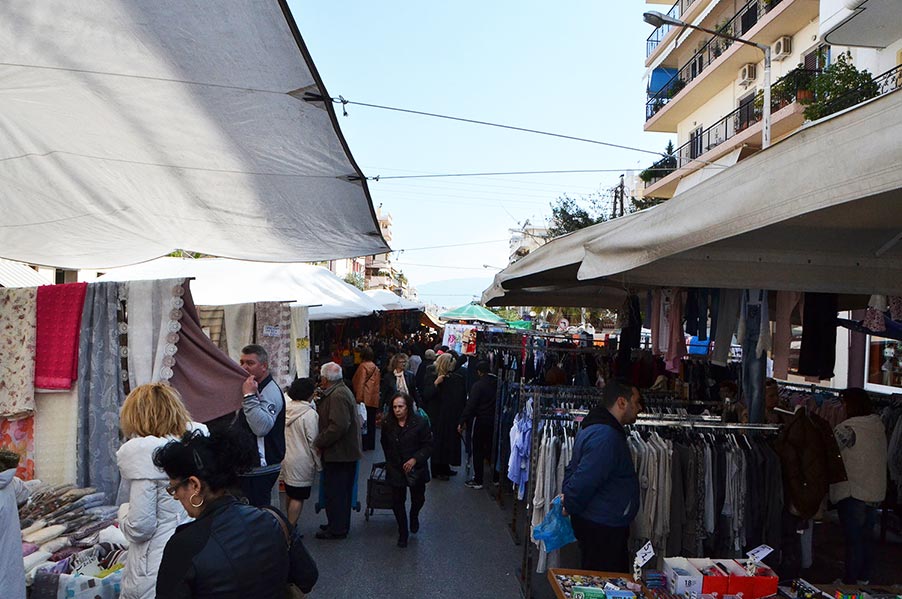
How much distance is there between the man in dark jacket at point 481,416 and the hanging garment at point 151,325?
553 centimetres

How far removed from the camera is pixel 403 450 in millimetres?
7016

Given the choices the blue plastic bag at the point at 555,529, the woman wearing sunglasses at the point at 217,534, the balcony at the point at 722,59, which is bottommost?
the blue plastic bag at the point at 555,529

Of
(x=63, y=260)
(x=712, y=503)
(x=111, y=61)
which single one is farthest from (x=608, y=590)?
(x=63, y=260)

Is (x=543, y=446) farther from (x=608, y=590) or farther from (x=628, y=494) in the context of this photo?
(x=608, y=590)

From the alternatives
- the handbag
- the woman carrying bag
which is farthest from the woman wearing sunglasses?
the woman carrying bag

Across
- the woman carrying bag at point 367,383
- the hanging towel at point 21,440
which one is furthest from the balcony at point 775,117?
the hanging towel at point 21,440

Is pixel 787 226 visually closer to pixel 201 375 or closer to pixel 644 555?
pixel 644 555

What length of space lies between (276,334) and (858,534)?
5642 millimetres

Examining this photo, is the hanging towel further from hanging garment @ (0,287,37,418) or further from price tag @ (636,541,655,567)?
price tag @ (636,541,655,567)

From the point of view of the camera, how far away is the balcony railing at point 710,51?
74.8 feet

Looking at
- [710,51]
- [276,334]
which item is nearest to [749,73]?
[710,51]

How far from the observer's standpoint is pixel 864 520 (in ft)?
18.8

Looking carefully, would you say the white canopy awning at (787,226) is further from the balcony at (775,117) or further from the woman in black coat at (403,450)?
the balcony at (775,117)

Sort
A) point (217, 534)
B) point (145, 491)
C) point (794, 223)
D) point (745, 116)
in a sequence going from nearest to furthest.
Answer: point (217, 534) → point (794, 223) → point (145, 491) → point (745, 116)
